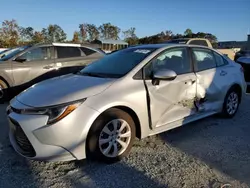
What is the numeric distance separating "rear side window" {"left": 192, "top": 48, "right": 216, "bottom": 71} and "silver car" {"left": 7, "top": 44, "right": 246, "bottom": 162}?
2cm

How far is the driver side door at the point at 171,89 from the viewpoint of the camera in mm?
3684

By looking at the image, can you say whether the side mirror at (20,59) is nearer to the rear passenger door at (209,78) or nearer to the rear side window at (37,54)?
the rear side window at (37,54)

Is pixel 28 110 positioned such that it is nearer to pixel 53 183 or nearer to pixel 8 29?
pixel 53 183

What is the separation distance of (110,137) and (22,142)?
104 cm

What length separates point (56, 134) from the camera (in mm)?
2904

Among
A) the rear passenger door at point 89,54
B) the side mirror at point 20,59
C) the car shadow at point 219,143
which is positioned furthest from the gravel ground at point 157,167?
the rear passenger door at point 89,54

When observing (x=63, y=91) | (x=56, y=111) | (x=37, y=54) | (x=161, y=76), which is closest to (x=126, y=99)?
(x=161, y=76)

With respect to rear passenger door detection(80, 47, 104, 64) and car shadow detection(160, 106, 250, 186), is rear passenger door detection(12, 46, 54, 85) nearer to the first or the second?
rear passenger door detection(80, 47, 104, 64)

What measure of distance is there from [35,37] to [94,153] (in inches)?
1845

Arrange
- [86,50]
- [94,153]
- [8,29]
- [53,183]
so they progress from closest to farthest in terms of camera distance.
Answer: [53,183], [94,153], [86,50], [8,29]

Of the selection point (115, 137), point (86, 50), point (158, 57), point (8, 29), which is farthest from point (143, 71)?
point (8, 29)

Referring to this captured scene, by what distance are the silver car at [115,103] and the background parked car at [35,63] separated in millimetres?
3378

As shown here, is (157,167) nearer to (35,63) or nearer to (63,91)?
(63,91)

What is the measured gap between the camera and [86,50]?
8.12 metres
